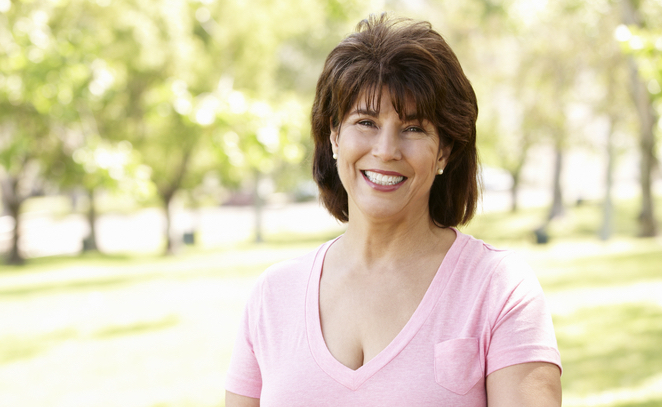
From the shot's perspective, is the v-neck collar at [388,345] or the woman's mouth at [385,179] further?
the woman's mouth at [385,179]

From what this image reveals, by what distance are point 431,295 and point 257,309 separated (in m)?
0.56

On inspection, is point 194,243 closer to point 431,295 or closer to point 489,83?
point 489,83

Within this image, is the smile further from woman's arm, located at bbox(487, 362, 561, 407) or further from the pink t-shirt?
woman's arm, located at bbox(487, 362, 561, 407)

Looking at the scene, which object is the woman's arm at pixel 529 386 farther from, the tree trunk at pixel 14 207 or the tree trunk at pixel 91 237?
the tree trunk at pixel 91 237

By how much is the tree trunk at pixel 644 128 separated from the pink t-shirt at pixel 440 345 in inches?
566

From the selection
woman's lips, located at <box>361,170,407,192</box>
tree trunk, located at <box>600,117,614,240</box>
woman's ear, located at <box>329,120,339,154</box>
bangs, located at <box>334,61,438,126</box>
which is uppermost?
bangs, located at <box>334,61,438,126</box>

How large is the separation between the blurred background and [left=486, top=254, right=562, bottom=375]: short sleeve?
28.7 inches

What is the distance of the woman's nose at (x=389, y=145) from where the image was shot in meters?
1.80

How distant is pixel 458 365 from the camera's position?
1.64 metres

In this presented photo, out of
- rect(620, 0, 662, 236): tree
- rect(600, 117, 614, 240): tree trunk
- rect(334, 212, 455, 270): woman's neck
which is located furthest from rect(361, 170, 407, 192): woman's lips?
rect(600, 117, 614, 240): tree trunk

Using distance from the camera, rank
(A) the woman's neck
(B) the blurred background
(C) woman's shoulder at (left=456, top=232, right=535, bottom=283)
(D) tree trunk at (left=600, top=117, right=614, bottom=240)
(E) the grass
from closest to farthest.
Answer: (C) woman's shoulder at (left=456, top=232, right=535, bottom=283)
(A) the woman's neck
(B) the blurred background
(E) the grass
(D) tree trunk at (left=600, top=117, right=614, bottom=240)

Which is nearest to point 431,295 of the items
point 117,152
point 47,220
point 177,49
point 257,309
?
point 257,309

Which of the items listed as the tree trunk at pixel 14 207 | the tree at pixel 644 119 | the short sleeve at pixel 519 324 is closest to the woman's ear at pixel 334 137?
the short sleeve at pixel 519 324

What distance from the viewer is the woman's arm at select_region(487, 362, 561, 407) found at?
1559 millimetres
